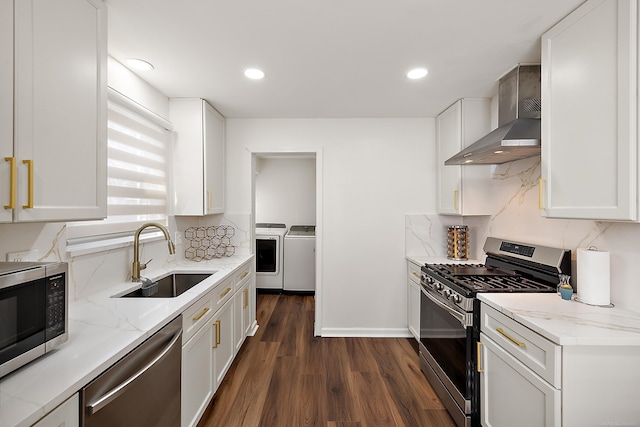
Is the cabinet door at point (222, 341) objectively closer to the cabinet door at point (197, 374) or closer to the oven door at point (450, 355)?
the cabinet door at point (197, 374)

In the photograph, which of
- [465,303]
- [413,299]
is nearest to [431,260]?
[413,299]

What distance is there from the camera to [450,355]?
1962mm

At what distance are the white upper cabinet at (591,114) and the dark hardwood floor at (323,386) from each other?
1576mm

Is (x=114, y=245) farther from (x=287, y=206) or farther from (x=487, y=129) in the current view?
(x=287, y=206)

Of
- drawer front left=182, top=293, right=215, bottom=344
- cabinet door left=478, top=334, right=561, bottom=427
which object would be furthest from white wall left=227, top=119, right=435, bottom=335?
cabinet door left=478, top=334, right=561, bottom=427

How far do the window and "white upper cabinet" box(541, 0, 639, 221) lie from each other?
100.0 inches

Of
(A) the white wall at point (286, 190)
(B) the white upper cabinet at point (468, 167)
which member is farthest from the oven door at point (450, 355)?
(A) the white wall at point (286, 190)

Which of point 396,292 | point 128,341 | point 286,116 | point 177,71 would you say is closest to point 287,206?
point 286,116

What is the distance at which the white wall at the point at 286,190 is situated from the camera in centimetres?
543

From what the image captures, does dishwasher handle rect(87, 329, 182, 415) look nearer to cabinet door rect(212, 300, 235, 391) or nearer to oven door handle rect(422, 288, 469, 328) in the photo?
cabinet door rect(212, 300, 235, 391)

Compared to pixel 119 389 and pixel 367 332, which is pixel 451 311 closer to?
pixel 367 332

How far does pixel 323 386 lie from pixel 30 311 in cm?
194

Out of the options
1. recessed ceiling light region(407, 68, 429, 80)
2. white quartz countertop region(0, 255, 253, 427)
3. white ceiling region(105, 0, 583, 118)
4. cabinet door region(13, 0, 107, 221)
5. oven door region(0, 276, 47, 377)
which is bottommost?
white quartz countertop region(0, 255, 253, 427)

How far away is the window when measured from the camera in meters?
1.88
